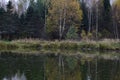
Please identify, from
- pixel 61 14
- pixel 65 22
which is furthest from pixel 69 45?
pixel 65 22

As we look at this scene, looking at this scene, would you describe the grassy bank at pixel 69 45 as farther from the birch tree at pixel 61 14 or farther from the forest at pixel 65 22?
the birch tree at pixel 61 14

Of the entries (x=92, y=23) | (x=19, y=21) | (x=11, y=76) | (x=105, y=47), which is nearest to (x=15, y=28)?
(x=19, y=21)

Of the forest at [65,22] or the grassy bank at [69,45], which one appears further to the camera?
the forest at [65,22]

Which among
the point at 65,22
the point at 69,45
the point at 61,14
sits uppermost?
the point at 61,14

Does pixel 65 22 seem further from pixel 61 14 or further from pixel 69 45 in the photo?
pixel 69 45

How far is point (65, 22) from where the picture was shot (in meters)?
51.1

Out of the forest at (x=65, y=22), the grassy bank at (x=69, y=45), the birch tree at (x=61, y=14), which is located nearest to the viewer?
the grassy bank at (x=69, y=45)

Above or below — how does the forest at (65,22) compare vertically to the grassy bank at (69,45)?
above

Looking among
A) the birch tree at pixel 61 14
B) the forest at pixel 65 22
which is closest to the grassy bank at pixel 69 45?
the forest at pixel 65 22

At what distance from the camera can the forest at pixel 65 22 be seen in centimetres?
4997

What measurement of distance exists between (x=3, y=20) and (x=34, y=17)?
4.98 m

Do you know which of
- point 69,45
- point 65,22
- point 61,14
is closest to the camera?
point 69,45

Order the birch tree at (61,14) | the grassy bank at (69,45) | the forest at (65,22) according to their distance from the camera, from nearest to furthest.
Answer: the grassy bank at (69,45) → the birch tree at (61,14) → the forest at (65,22)

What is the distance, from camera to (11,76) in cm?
1631
